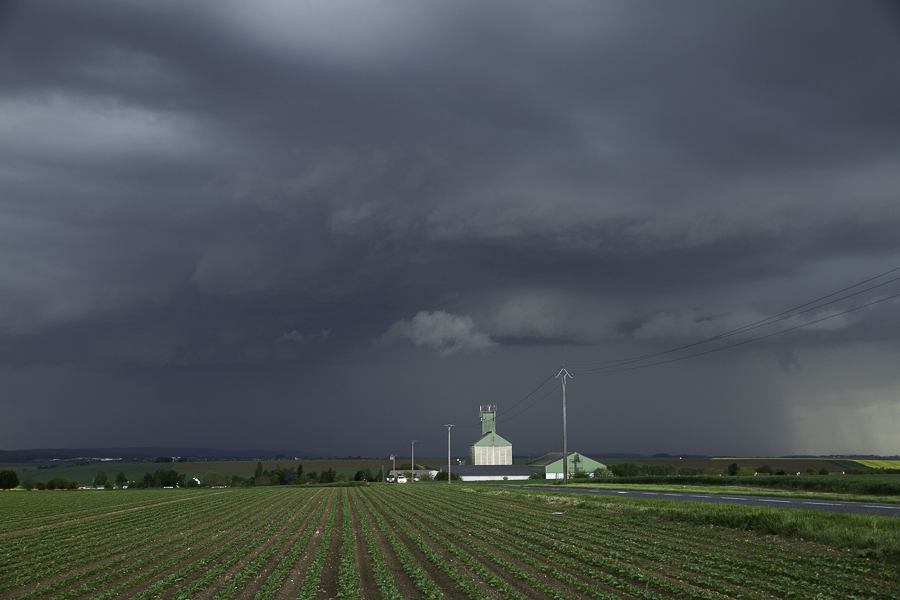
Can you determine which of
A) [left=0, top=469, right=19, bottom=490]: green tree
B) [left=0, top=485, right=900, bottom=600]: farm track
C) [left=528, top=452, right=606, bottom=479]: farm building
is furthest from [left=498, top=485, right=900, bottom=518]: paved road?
[left=0, top=469, right=19, bottom=490]: green tree

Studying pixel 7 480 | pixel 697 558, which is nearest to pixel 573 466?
pixel 697 558

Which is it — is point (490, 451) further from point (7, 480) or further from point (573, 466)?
point (7, 480)

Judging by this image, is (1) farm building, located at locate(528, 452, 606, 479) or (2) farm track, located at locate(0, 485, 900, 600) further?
(1) farm building, located at locate(528, 452, 606, 479)

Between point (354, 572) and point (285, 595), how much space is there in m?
3.18

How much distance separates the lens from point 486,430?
178125 mm

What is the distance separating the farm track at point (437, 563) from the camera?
1683 centimetres

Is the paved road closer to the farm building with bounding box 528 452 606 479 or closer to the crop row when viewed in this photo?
the crop row

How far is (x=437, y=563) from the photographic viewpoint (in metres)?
21.2

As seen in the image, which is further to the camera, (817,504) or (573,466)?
(573,466)

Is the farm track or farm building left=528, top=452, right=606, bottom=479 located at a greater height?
the farm track

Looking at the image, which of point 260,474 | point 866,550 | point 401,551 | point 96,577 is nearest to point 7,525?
point 96,577

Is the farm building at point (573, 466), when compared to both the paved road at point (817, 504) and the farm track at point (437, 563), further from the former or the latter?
the farm track at point (437, 563)

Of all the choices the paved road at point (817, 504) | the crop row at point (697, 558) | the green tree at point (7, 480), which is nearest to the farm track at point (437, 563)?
the crop row at point (697, 558)

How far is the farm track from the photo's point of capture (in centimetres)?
1683
